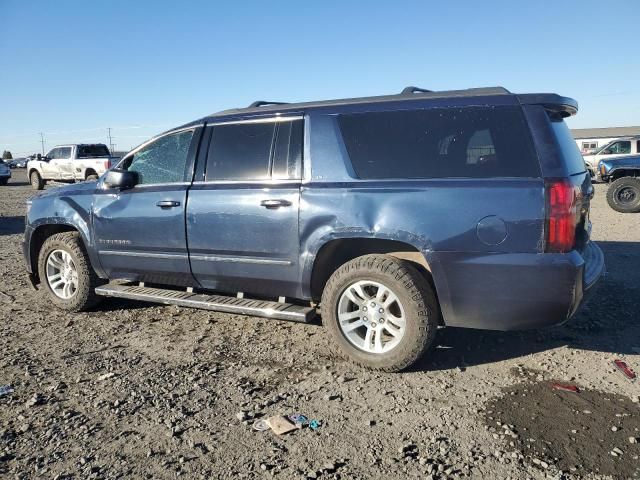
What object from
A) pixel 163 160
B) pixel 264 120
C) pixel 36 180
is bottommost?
pixel 36 180

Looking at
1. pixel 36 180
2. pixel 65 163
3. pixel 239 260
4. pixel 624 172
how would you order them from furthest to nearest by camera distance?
pixel 36 180 < pixel 65 163 < pixel 624 172 < pixel 239 260

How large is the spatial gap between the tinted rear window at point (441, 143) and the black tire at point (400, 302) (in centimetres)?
65

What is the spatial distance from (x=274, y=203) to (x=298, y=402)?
4.88 feet

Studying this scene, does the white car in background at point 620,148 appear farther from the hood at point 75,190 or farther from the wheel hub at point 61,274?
the wheel hub at point 61,274

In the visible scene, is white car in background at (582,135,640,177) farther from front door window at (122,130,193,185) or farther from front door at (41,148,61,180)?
front door at (41,148,61,180)

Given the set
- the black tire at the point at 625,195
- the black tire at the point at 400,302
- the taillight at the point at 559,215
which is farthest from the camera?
the black tire at the point at 625,195

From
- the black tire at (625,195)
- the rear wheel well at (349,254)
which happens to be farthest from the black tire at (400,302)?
the black tire at (625,195)

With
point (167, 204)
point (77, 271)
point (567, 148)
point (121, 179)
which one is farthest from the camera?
point (77, 271)

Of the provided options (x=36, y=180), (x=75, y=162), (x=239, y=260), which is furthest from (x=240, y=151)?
(x=36, y=180)

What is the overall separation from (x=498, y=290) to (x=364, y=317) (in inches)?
38.3

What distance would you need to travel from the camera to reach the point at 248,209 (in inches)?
157

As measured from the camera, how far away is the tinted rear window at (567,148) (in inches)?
129

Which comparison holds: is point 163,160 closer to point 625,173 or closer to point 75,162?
point 625,173

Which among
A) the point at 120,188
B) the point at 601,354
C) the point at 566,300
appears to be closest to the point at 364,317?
the point at 566,300
